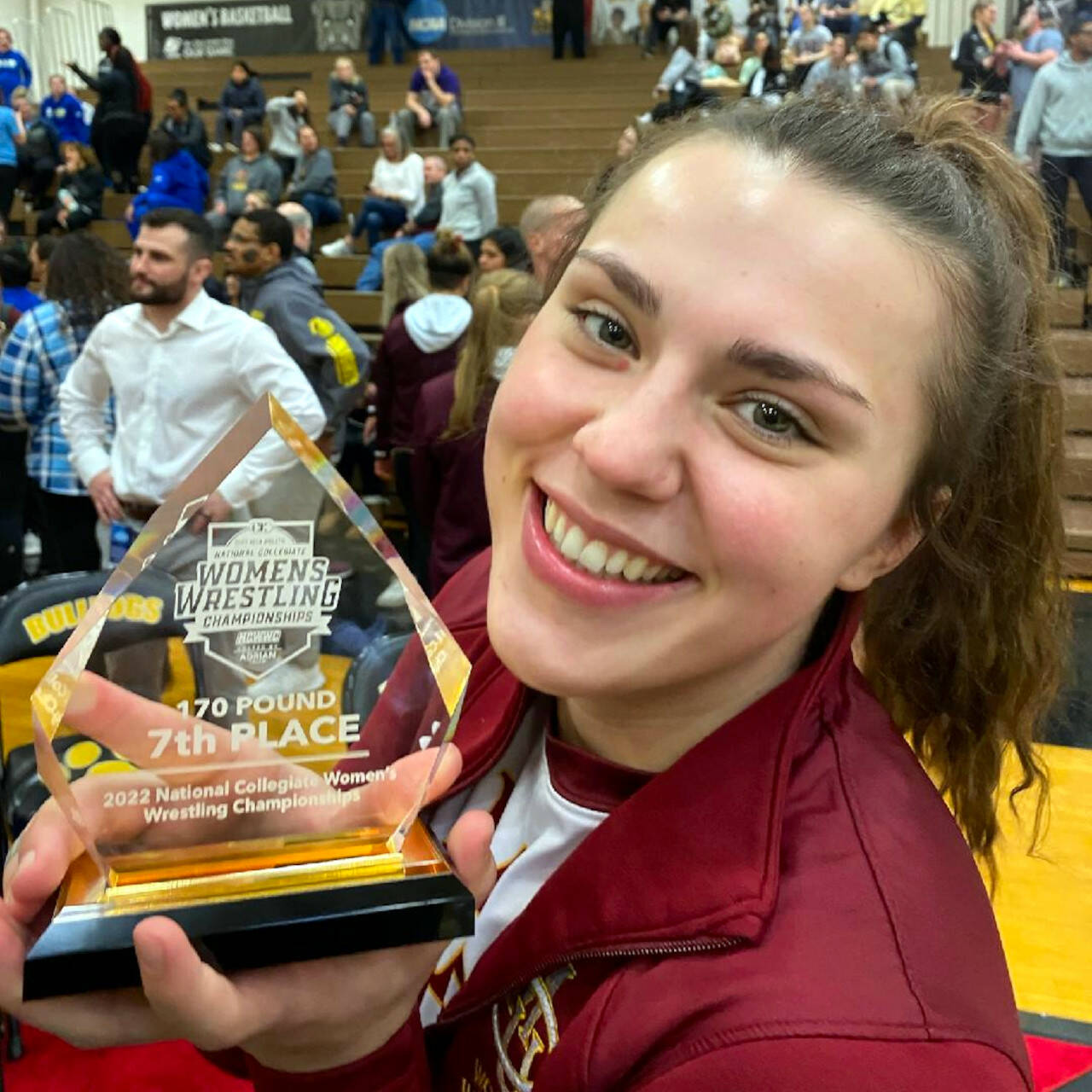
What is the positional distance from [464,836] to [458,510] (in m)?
2.40

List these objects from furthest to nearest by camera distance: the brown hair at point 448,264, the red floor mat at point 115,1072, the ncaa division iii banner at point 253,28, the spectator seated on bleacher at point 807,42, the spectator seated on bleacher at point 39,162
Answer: the ncaa division iii banner at point 253,28, the spectator seated on bleacher at point 39,162, the spectator seated on bleacher at point 807,42, the brown hair at point 448,264, the red floor mat at point 115,1072

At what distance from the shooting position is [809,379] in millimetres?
752

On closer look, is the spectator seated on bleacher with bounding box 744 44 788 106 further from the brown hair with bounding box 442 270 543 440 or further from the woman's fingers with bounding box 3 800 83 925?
the woman's fingers with bounding box 3 800 83 925

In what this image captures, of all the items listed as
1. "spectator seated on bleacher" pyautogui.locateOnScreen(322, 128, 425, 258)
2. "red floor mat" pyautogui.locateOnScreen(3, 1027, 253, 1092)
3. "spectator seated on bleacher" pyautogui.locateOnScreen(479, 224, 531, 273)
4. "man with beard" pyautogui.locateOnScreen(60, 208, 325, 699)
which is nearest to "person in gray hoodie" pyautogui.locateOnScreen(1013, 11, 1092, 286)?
"spectator seated on bleacher" pyautogui.locateOnScreen(479, 224, 531, 273)

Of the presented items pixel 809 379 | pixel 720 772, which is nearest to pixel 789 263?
pixel 809 379

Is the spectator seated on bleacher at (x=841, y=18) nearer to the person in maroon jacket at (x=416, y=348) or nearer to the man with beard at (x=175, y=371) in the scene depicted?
the person in maroon jacket at (x=416, y=348)

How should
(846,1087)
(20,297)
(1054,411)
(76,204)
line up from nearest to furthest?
(846,1087)
(1054,411)
(20,297)
(76,204)

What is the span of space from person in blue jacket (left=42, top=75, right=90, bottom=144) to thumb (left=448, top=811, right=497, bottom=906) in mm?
11504

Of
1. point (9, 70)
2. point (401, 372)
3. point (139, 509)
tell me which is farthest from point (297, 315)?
point (9, 70)

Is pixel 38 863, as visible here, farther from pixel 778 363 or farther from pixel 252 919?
pixel 778 363

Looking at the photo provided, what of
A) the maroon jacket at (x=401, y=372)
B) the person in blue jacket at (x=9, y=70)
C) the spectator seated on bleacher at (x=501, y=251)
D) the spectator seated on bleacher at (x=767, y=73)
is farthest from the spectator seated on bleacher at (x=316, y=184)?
the maroon jacket at (x=401, y=372)

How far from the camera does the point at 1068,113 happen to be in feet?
18.3

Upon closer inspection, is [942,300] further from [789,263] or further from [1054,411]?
[1054,411]

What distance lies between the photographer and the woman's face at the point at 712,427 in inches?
29.6
